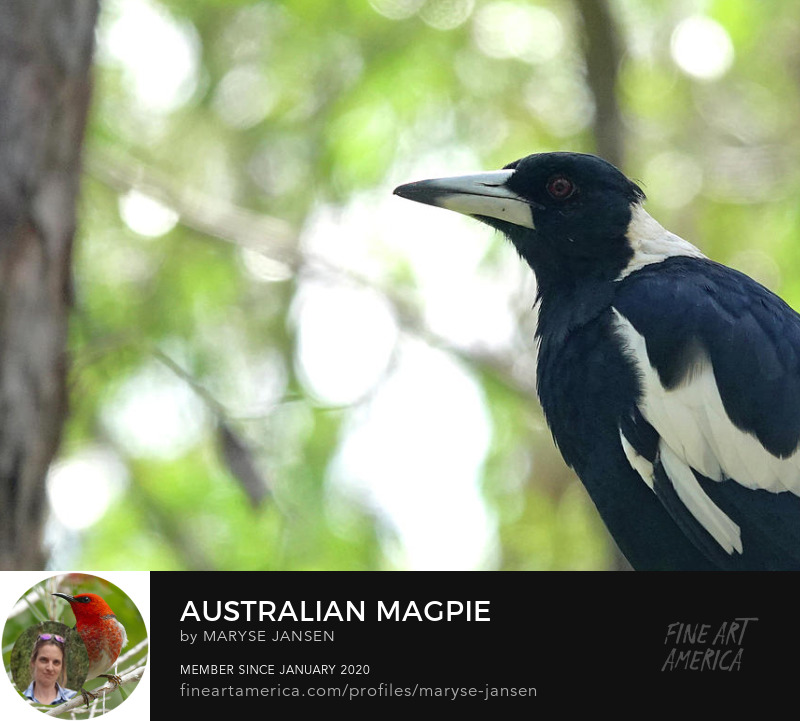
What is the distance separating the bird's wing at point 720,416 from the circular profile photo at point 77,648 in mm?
1428

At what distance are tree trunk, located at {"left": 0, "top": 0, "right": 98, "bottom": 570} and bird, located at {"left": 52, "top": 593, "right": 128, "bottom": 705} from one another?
0.61 meters

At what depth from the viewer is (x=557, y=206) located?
3.46m

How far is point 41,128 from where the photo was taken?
318 centimetres

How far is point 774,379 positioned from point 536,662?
1.14 meters

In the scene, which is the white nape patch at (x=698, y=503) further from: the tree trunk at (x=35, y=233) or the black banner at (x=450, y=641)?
the tree trunk at (x=35, y=233)

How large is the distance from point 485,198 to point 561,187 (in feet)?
0.80

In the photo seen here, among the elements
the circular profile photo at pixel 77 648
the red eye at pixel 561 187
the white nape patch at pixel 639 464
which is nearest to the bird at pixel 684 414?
the white nape patch at pixel 639 464

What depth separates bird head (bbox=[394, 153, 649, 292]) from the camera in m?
3.43

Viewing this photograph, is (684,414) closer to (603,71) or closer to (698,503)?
(698,503)

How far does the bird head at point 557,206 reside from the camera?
11.2 ft

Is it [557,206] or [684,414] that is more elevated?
[557,206]

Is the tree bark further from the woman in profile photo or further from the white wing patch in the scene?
the woman in profile photo

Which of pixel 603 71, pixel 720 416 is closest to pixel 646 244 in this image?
pixel 720 416

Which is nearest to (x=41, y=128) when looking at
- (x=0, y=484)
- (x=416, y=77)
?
(x=0, y=484)
